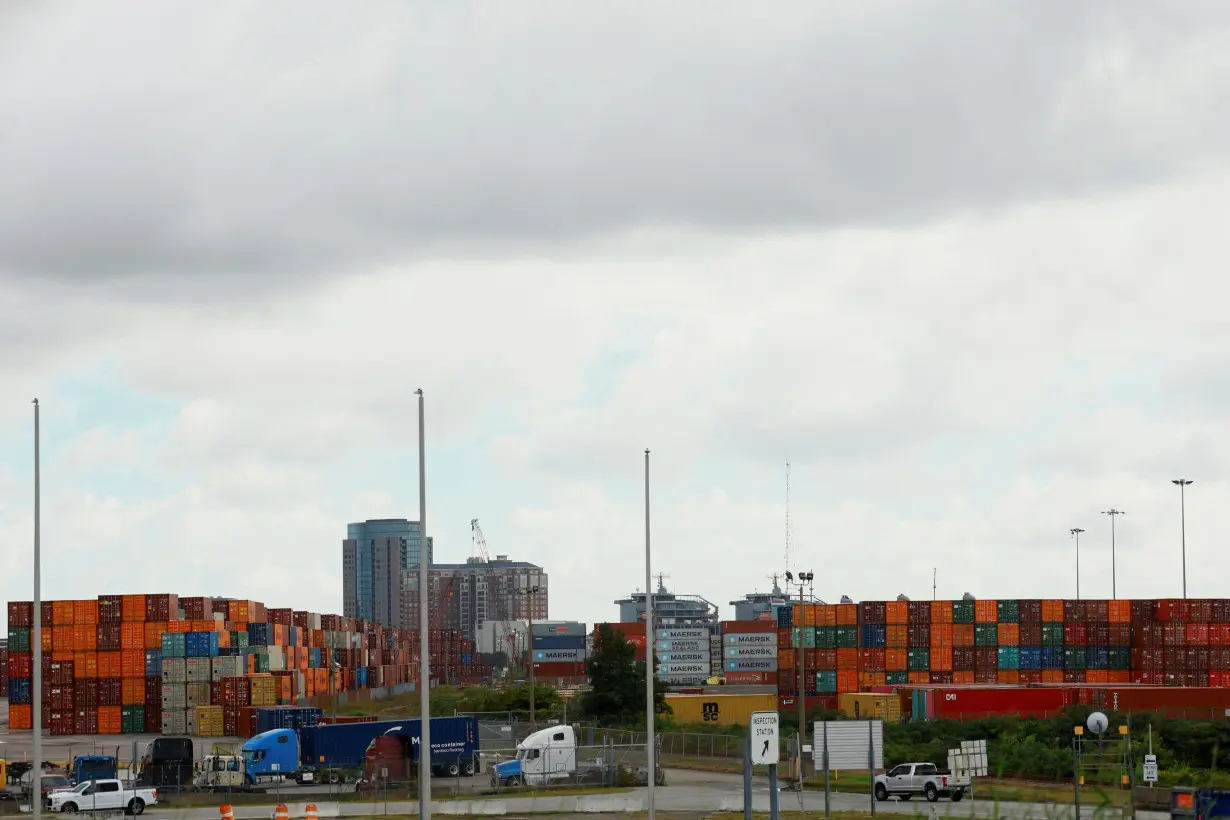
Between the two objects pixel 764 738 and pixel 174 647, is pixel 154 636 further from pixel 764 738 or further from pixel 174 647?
pixel 764 738

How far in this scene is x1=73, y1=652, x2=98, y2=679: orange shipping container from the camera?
11300cm

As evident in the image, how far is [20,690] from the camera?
11275 centimetres

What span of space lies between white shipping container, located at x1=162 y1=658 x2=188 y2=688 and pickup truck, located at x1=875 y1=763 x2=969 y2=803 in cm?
6469

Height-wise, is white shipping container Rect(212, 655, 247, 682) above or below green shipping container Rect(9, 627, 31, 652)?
below

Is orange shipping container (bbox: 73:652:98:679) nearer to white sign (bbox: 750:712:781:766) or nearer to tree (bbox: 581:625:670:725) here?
tree (bbox: 581:625:670:725)

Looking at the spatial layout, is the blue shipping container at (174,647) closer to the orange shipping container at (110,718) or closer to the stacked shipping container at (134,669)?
the stacked shipping container at (134,669)

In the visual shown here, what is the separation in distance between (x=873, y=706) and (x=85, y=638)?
57.9 meters

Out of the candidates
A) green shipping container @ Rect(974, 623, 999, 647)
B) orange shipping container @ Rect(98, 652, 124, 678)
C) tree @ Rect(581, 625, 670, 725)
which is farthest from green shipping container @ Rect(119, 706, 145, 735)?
green shipping container @ Rect(974, 623, 999, 647)

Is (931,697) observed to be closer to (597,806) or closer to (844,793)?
(844,793)

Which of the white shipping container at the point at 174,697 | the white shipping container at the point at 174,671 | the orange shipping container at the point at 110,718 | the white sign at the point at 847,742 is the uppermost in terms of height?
the white sign at the point at 847,742

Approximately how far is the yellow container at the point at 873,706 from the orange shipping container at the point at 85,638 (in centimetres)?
5513

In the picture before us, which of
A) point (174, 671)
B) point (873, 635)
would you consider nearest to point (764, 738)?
point (174, 671)

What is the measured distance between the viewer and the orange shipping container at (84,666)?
371 ft

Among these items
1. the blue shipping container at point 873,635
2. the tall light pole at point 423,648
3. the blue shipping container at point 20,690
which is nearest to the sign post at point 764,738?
the tall light pole at point 423,648
